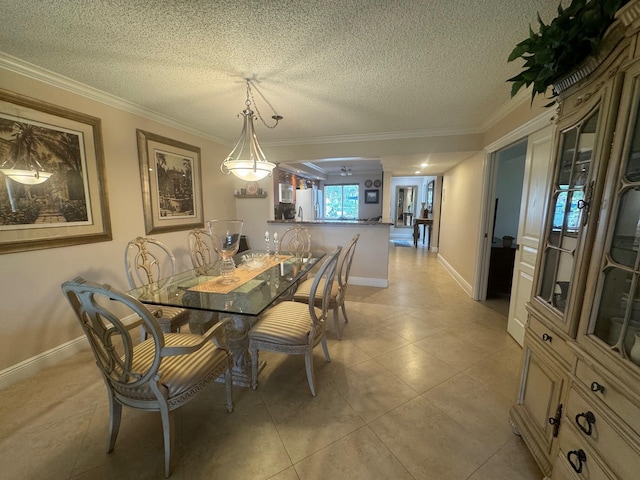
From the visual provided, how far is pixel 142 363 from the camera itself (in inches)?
50.8

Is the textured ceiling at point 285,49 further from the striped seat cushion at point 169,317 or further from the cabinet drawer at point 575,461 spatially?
the cabinet drawer at point 575,461

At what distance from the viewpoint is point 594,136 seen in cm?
97

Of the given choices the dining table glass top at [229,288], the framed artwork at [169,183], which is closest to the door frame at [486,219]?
the dining table glass top at [229,288]

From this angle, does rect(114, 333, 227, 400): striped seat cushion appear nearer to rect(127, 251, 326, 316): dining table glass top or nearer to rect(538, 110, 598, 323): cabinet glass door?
rect(127, 251, 326, 316): dining table glass top

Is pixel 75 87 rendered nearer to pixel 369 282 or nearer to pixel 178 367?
pixel 178 367

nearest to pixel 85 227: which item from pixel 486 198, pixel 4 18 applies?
pixel 4 18

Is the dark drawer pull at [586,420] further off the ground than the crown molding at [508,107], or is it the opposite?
the crown molding at [508,107]

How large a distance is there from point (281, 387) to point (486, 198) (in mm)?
3272

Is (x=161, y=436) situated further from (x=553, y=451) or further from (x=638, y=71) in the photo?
(x=638, y=71)

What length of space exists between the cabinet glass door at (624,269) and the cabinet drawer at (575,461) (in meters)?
0.41

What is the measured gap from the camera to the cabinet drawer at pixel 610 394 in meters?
0.75

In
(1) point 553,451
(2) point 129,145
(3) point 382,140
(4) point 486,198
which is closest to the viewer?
(1) point 553,451

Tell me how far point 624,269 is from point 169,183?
3.77 meters

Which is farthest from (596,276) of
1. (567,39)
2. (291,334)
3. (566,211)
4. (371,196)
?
(371,196)
